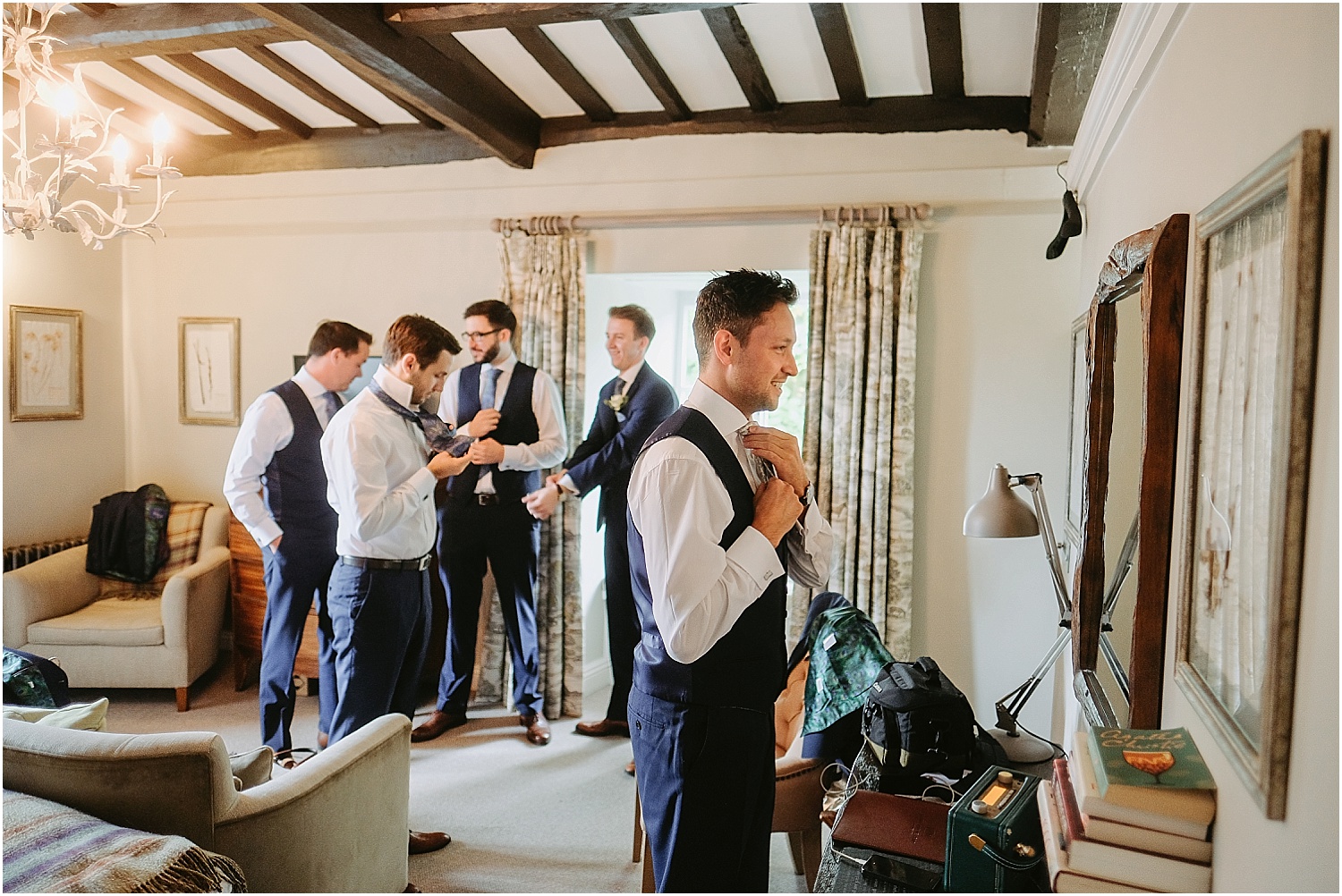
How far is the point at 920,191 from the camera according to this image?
13.0 ft

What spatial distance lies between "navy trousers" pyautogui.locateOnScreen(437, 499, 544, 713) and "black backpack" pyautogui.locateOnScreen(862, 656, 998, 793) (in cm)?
239

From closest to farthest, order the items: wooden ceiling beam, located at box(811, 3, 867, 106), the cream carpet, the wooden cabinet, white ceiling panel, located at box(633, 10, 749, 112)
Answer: the cream carpet, wooden ceiling beam, located at box(811, 3, 867, 106), white ceiling panel, located at box(633, 10, 749, 112), the wooden cabinet

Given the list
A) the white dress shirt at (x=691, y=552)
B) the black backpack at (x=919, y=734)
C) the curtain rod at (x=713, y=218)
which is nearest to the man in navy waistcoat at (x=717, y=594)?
the white dress shirt at (x=691, y=552)

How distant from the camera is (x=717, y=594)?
5.65 feet

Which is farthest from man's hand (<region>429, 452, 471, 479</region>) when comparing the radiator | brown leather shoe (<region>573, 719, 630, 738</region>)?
the radiator

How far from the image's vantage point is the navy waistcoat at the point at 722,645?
183 cm

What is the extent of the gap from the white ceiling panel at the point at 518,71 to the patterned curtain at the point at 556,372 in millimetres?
571

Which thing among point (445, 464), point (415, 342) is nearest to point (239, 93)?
point (415, 342)

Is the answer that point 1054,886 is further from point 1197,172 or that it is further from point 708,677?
point 1197,172

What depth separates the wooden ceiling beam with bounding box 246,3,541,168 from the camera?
3.05m

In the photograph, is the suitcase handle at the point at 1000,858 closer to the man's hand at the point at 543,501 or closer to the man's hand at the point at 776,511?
the man's hand at the point at 776,511

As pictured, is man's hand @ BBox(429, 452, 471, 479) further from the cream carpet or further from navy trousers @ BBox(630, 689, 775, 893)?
navy trousers @ BBox(630, 689, 775, 893)

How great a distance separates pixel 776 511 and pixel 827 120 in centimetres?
274

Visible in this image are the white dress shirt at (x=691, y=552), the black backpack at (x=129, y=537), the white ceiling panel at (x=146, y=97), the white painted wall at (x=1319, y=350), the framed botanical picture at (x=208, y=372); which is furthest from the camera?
the framed botanical picture at (x=208, y=372)
